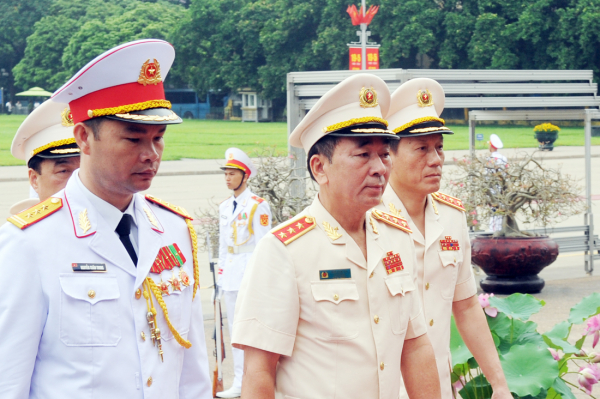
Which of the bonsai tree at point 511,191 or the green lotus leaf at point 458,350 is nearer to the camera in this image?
the green lotus leaf at point 458,350

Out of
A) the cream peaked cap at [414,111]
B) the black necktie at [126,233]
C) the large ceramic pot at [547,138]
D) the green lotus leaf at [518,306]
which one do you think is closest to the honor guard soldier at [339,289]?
the black necktie at [126,233]

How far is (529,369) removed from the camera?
377cm

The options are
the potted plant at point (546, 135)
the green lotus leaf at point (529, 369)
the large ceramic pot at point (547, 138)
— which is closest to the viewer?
the green lotus leaf at point (529, 369)

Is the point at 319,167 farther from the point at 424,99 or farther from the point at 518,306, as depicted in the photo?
the point at 518,306

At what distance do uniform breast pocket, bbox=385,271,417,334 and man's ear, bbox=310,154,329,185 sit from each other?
0.38 m

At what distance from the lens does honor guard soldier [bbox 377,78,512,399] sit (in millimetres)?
3092

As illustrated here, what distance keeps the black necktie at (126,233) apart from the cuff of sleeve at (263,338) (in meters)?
0.38

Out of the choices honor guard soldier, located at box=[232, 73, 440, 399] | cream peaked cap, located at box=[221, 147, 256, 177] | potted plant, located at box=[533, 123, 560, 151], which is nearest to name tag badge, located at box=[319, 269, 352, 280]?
honor guard soldier, located at box=[232, 73, 440, 399]

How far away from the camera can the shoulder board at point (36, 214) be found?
206 centimetres

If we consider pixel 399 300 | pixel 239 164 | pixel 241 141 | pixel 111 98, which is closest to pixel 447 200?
pixel 399 300

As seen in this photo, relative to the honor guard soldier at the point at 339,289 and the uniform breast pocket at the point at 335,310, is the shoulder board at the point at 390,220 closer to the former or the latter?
the honor guard soldier at the point at 339,289

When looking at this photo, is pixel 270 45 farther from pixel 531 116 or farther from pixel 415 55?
pixel 531 116

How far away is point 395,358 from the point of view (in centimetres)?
240

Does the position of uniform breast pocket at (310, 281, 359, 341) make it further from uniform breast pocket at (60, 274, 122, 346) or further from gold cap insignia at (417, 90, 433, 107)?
gold cap insignia at (417, 90, 433, 107)
